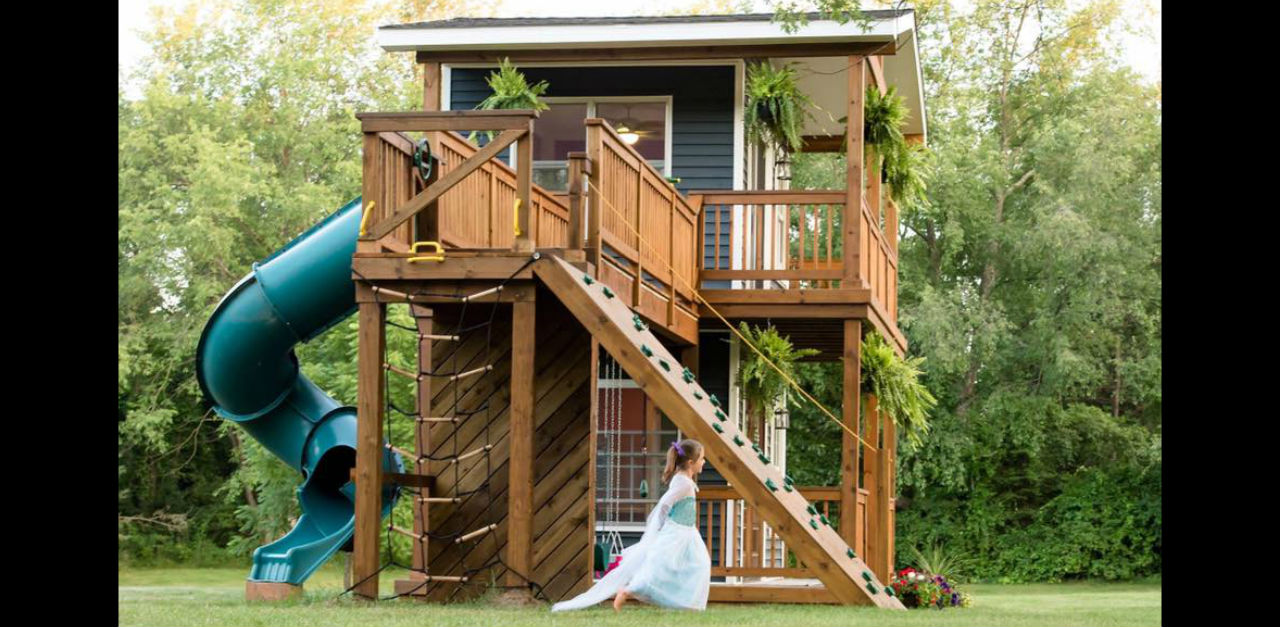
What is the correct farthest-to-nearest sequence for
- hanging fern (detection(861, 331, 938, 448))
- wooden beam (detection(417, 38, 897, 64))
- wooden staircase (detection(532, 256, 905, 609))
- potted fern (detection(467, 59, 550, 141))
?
hanging fern (detection(861, 331, 938, 448)) → potted fern (detection(467, 59, 550, 141)) → wooden beam (detection(417, 38, 897, 64)) → wooden staircase (detection(532, 256, 905, 609))

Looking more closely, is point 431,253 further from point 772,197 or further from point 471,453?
point 772,197

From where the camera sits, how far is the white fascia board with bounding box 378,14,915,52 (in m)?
18.2

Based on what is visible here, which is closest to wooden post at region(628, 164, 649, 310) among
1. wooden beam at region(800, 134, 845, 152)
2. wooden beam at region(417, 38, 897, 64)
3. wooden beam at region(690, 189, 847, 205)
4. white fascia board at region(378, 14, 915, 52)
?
wooden beam at region(690, 189, 847, 205)

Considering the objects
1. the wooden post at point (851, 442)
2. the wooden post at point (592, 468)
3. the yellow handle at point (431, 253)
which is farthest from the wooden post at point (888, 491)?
the yellow handle at point (431, 253)

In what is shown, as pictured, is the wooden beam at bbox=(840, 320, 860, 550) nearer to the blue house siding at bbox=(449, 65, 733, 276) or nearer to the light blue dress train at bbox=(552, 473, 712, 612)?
the blue house siding at bbox=(449, 65, 733, 276)

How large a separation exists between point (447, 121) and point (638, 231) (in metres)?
2.76

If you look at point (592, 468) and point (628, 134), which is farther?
point (628, 134)

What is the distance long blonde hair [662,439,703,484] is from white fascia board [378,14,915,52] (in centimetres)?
660

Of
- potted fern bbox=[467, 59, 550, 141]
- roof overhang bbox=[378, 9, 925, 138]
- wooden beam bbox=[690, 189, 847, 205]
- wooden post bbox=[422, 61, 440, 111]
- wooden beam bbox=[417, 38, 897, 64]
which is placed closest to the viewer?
wooden beam bbox=[690, 189, 847, 205]

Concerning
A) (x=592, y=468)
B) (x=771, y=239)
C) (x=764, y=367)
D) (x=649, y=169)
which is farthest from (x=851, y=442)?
(x=592, y=468)

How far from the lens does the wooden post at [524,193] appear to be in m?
12.8

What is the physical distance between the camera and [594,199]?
1350 cm
